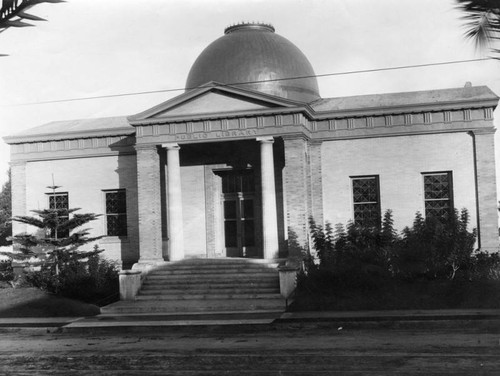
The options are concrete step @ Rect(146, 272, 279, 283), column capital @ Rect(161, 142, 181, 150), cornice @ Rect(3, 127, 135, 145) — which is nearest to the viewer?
concrete step @ Rect(146, 272, 279, 283)

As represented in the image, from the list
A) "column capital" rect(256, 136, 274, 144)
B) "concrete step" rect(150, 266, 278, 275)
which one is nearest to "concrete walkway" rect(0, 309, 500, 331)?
"concrete step" rect(150, 266, 278, 275)

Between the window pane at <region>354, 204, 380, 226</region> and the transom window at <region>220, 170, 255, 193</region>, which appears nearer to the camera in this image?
the window pane at <region>354, 204, 380, 226</region>

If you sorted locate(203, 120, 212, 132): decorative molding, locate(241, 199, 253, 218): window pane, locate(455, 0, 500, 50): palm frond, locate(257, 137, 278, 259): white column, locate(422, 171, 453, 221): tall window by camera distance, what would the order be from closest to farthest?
locate(455, 0, 500, 50): palm frond → locate(257, 137, 278, 259): white column → locate(203, 120, 212, 132): decorative molding → locate(422, 171, 453, 221): tall window → locate(241, 199, 253, 218): window pane

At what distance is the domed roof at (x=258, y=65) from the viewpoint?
27438mm

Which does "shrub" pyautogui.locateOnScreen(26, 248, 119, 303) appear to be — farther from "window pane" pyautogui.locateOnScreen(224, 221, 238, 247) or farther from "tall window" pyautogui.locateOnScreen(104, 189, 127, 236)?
"window pane" pyautogui.locateOnScreen(224, 221, 238, 247)

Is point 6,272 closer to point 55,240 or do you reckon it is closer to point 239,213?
point 55,240

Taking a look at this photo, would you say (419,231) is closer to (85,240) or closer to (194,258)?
(194,258)

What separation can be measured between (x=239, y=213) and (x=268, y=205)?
3.77 meters

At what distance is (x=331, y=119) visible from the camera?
24.8 metres

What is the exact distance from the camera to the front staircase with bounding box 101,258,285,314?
64.7 ft

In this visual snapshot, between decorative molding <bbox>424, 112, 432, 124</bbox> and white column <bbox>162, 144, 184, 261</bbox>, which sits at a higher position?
decorative molding <bbox>424, 112, 432, 124</bbox>

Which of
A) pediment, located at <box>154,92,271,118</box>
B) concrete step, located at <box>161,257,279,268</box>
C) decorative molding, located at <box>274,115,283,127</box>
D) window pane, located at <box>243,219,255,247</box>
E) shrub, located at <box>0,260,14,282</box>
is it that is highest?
pediment, located at <box>154,92,271,118</box>

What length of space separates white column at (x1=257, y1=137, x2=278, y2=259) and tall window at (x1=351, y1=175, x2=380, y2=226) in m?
3.92

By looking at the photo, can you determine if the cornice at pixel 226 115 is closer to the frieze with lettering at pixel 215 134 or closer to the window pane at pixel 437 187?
the frieze with lettering at pixel 215 134
